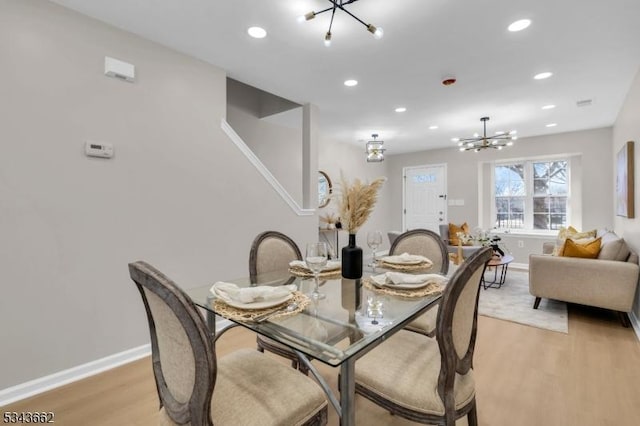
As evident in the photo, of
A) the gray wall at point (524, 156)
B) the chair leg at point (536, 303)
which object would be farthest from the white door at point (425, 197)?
the chair leg at point (536, 303)

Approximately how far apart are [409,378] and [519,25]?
2.49 m

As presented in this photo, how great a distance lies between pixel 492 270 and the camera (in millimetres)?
5367

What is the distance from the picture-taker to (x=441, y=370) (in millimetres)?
1088

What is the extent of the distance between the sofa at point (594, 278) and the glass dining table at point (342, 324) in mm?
2575

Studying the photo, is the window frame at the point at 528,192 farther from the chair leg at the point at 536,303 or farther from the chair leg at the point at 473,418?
the chair leg at the point at 473,418

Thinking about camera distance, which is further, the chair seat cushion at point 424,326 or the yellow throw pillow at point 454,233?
the yellow throw pillow at point 454,233

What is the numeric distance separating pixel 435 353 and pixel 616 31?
9.07ft

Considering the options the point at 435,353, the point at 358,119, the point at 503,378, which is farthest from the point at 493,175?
the point at 435,353

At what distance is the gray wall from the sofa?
2566 mm

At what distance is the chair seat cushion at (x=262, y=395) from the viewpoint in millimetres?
1000

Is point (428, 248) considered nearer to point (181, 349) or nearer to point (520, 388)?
point (520, 388)

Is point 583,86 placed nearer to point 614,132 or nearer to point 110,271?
Result: point 614,132

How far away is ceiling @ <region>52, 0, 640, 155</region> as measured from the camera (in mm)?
2039

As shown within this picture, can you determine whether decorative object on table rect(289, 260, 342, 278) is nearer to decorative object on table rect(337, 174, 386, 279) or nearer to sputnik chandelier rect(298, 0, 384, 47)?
decorative object on table rect(337, 174, 386, 279)
